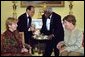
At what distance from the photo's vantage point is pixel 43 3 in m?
7.91

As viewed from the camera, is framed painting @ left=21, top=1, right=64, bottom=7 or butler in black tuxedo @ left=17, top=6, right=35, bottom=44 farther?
framed painting @ left=21, top=1, right=64, bottom=7

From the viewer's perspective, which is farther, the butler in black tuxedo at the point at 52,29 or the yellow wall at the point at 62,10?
the yellow wall at the point at 62,10

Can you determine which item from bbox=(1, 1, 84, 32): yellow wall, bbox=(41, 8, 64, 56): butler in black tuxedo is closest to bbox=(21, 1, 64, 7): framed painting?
bbox=(1, 1, 84, 32): yellow wall

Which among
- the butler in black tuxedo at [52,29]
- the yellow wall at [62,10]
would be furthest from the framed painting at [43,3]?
the butler in black tuxedo at [52,29]

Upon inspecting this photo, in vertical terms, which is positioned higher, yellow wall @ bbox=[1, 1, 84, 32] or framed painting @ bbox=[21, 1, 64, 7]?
framed painting @ bbox=[21, 1, 64, 7]

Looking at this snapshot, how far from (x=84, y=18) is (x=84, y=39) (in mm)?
3184

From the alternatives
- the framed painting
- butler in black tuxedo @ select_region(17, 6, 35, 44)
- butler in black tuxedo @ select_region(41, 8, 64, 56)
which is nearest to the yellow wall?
the framed painting

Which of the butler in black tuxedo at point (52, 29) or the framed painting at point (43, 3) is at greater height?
the framed painting at point (43, 3)

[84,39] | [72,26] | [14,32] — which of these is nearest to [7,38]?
[14,32]

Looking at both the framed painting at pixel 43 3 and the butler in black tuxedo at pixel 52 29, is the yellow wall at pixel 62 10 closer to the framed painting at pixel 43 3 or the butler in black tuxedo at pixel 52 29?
the framed painting at pixel 43 3

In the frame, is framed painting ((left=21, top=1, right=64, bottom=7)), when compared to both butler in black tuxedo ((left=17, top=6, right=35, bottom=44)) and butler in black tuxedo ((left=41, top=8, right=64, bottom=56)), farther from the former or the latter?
butler in black tuxedo ((left=17, top=6, right=35, bottom=44))

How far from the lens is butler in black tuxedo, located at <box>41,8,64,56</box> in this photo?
610cm

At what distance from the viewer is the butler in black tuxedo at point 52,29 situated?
610 cm

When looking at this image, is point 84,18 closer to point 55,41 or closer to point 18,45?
point 55,41
